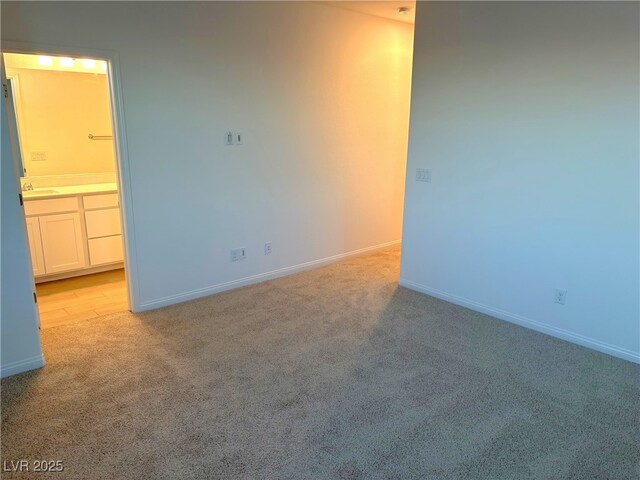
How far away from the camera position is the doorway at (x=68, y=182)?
4.04 meters

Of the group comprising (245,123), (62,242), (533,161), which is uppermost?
(245,123)

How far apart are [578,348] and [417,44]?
8.66 feet

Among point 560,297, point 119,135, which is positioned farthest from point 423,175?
point 119,135

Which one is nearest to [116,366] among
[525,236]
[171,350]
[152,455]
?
[171,350]

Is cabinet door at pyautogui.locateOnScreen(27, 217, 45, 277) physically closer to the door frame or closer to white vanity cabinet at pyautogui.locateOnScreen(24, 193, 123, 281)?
white vanity cabinet at pyautogui.locateOnScreen(24, 193, 123, 281)

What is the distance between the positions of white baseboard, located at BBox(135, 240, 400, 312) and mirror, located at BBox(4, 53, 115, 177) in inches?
77.1

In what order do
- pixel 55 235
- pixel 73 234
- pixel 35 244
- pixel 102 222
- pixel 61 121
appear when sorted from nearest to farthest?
pixel 35 244, pixel 55 235, pixel 73 234, pixel 102 222, pixel 61 121

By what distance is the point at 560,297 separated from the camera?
10.3ft

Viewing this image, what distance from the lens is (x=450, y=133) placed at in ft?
11.7

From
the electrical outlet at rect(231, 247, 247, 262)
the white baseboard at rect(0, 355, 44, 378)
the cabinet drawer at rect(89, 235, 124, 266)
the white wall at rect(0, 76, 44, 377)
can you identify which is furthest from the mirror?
the white baseboard at rect(0, 355, 44, 378)

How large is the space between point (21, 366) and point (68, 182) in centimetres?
251

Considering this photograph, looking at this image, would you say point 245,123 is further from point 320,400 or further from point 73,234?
point 320,400

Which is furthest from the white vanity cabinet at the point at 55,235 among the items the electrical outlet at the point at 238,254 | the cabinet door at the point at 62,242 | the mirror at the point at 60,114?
the electrical outlet at the point at 238,254

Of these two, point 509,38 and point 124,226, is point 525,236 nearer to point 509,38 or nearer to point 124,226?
point 509,38
